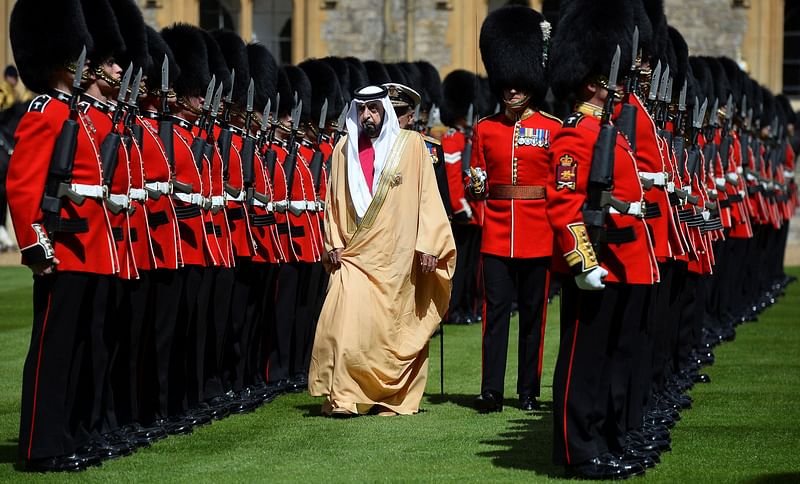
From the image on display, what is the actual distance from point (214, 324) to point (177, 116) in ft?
3.40

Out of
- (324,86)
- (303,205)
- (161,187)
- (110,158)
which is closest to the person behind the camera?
(110,158)

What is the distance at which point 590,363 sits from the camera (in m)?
6.21

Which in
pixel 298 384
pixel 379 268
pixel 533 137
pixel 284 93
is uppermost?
pixel 284 93

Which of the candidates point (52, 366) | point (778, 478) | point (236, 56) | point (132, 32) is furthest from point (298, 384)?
point (778, 478)

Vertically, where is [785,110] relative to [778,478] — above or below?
above

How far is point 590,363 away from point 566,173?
71 centimetres

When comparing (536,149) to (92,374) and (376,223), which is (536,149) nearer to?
(376,223)

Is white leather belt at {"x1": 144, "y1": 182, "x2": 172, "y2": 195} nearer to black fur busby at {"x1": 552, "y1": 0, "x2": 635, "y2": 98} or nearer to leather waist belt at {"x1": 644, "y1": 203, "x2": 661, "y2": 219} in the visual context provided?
black fur busby at {"x1": 552, "y1": 0, "x2": 635, "y2": 98}

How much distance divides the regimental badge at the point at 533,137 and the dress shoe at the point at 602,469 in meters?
2.69

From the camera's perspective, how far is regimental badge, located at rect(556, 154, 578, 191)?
6.08m

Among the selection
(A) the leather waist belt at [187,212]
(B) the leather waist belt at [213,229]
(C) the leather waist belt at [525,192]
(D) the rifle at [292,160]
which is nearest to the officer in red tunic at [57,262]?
(A) the leather waist belt at [187,212]

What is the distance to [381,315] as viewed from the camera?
8.20 m

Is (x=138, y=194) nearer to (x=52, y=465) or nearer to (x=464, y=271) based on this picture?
(x=52, y=465)

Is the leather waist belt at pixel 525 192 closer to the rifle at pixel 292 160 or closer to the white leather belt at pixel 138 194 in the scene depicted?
the rifle at pixel 292 160
